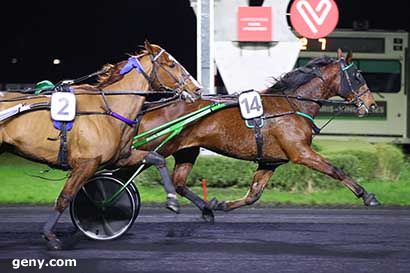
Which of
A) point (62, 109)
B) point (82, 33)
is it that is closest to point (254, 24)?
point (62, 109)

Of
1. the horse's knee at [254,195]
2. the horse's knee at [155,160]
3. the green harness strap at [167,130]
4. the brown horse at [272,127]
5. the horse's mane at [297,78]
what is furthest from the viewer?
the horse's mane at [297,78]

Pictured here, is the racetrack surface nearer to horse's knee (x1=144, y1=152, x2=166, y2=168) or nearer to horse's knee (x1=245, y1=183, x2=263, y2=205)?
horse's knee (x1=245, y1=183, x2=263, y2=205)

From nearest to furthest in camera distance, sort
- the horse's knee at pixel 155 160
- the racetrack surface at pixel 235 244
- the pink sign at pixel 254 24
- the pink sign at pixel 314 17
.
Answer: the racetrack surface at pixel 235 244, the horse's knee at pixel 155 160, the pink sign at pixel 254 24, the pink sign at pixel 314 17

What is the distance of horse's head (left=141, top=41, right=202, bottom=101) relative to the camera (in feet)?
29.7

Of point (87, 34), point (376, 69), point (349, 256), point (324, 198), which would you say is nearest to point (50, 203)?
point (324, 198)

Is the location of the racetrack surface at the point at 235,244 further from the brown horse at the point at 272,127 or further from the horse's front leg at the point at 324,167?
the brown horse at the point at 272,127

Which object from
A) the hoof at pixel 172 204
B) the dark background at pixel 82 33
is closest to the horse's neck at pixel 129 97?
the hoof at pixel 172 204

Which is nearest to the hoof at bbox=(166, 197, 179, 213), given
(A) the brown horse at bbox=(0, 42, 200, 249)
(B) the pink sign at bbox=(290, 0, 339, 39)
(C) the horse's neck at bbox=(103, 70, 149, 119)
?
(A) the brown horse at bbox=(0, 42, 200, 249)

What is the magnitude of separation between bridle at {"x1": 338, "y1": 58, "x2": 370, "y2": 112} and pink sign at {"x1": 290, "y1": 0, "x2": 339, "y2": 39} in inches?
177

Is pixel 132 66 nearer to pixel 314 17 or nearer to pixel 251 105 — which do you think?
pixel 251 105

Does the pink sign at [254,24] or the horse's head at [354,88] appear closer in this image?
the horse's head at [354,88]

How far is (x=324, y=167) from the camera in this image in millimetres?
9703

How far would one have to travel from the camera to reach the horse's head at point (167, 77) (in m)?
9.04

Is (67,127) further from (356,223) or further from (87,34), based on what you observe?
(87,34)
